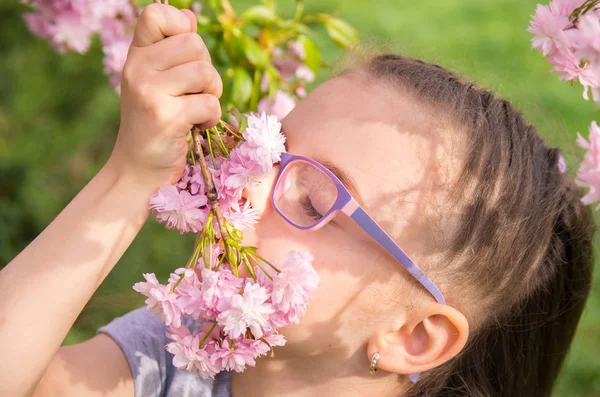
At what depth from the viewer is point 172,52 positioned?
1.44m

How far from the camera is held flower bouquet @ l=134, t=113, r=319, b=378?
4.47ft

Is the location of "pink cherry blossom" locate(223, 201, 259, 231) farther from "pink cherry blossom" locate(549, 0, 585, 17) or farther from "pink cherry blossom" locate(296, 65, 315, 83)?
"pink cherry blossom" locate(296, 65, 315, 83)

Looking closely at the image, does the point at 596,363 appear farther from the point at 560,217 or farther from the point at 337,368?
the point at 337,368

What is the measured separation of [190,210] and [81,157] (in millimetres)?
2306

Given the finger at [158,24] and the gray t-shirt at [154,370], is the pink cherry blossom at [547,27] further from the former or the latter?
the gray t-shirt at [154,370]

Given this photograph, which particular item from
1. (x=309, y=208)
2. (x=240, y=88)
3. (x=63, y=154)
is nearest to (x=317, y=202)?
(x=309, y=208)

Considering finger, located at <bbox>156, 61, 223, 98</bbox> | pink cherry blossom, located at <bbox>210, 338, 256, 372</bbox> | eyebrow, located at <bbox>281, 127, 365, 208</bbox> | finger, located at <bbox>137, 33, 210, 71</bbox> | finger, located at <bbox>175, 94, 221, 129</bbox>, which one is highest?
finger, located at <bbox>137, 33, 210, 71</bbox>

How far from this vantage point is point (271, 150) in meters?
1.46

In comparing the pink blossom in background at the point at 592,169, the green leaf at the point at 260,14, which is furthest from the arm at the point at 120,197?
the green leaf at the point at 260,14

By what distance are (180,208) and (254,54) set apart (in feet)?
3.67

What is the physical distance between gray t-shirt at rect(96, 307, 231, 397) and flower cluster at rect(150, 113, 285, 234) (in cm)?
58

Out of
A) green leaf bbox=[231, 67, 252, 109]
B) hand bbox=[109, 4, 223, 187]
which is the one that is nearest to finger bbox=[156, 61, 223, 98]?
hand bbox=[109, 4, 223, 187]

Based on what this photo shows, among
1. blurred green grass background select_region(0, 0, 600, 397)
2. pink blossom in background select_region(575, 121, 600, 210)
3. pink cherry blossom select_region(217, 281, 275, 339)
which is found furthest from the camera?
blurred green grass background select_region(0, 0, 600, 397)

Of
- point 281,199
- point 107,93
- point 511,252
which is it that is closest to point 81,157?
point 107,93
